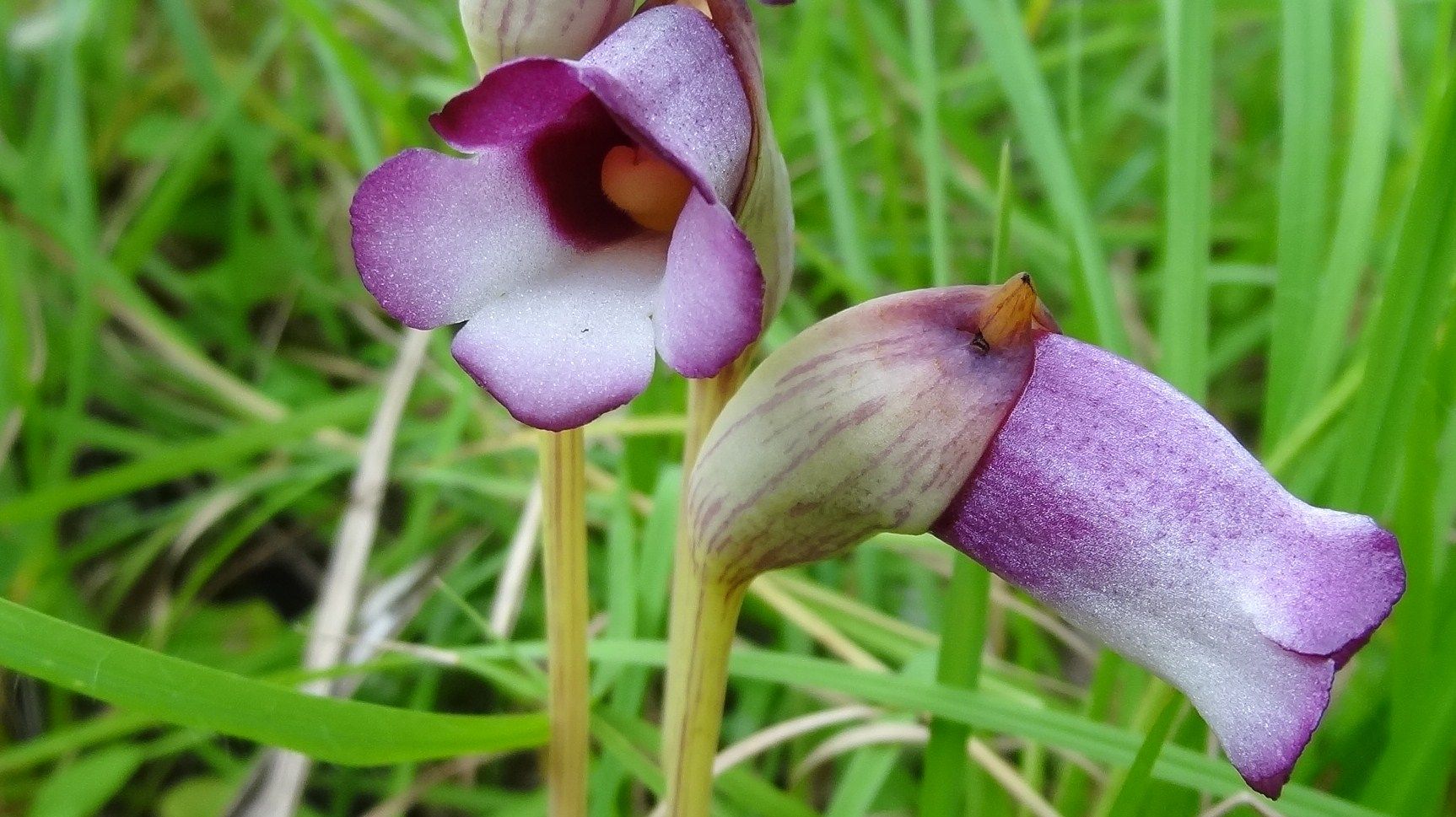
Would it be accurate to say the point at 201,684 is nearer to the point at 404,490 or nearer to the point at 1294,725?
the point at 1294,725

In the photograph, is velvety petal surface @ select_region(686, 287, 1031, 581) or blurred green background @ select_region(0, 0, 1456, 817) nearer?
velvety petal surface @ select_region(686, 287, 1031, 581)

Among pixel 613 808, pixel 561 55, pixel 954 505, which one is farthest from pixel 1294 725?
pixel 613 808

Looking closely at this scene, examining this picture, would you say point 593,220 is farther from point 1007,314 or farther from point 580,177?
point 1007,314

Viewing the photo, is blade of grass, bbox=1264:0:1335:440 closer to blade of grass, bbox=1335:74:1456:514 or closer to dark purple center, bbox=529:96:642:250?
blade of grass, bbox=1335:74:1456:514

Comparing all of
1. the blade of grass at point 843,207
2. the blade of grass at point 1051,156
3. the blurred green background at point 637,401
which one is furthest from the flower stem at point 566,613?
the blade of grass at point 843,207

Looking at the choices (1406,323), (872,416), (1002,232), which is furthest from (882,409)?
(1406,323)

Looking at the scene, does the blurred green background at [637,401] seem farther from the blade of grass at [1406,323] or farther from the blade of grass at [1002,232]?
the blade of grass at [1002,232]

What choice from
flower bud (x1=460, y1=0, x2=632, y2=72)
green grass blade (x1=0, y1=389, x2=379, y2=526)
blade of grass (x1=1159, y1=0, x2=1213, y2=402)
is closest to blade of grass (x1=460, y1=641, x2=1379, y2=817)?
blade of grass (x1=1159, y1=0, x2=1213, y2=402)
